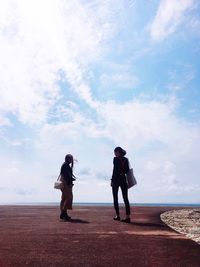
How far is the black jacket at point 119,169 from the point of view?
461 inches

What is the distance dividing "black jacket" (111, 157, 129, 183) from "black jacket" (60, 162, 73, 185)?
67.5 inches

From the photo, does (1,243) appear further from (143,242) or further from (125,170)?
(125,170)

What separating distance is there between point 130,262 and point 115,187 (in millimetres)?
5714

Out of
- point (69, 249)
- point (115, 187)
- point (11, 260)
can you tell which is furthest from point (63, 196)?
point (11, 260)

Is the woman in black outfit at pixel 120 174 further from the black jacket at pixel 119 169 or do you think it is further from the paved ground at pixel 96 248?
the paved ground at pixel 96 248

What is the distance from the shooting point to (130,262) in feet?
19.8

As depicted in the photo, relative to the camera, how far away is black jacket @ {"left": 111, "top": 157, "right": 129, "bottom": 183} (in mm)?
11719

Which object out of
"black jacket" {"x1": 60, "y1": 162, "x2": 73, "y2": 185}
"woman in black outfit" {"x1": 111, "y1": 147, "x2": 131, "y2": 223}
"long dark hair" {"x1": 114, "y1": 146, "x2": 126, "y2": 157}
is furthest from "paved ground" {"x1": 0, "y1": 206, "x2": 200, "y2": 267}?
"black jacket" {"x1": 60, "y1": 162, "x2": 73, "y2": 185}

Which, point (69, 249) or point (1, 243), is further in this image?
point (1, 243)

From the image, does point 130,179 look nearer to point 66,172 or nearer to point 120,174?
point 120,174

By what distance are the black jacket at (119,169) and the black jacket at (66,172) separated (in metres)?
1.71

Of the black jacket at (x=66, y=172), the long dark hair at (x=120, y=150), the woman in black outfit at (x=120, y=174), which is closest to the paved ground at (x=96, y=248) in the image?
the woman in black outfit at (x=120, y=174)

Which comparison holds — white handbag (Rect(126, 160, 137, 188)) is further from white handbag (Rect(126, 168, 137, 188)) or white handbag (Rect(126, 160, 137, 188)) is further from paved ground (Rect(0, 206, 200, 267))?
paved ground (Rect(0, 206, 200, 267))

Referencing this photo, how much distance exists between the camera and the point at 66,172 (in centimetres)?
1283
